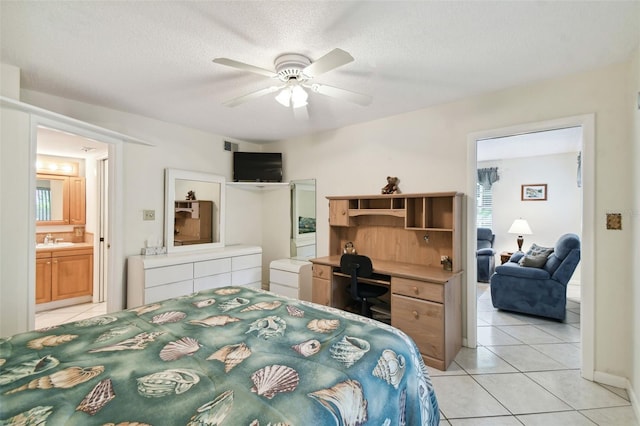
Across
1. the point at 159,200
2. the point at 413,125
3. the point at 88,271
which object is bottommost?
the point at 88,271

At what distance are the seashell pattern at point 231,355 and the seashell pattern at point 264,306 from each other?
478 mm

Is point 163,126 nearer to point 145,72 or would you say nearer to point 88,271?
point 145,72

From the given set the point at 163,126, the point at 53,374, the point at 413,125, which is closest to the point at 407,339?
the point at 53,374

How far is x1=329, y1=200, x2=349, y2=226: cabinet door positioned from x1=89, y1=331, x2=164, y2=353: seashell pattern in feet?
7.88

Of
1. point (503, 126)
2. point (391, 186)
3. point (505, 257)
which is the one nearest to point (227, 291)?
point (391, 186)

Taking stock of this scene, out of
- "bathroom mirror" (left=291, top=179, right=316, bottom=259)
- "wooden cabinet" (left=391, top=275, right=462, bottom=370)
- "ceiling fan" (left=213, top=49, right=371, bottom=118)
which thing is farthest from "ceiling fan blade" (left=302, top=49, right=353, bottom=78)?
"bathroom mirror" (left=291, top=179, right=316, bottom=259)

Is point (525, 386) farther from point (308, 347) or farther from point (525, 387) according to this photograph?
point (308, 347)

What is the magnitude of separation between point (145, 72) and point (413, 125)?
8.72 feet

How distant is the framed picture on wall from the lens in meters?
5.51

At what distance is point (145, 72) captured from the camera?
230 cm

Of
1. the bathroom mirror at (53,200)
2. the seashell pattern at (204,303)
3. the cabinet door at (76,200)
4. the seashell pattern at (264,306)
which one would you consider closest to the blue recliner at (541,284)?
the seashell pattern at (264,306)

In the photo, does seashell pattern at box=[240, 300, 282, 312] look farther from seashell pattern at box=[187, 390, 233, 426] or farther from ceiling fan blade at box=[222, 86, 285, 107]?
ceiling fan blade at box=[222, 86, 285, 107]

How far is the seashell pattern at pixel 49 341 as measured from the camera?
129cm

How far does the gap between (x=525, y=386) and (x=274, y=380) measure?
2.30m
